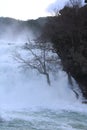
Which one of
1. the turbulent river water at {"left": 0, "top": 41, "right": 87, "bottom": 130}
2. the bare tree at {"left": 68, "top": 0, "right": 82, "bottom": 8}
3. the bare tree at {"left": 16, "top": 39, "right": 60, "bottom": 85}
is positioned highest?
the bare tree at {"left": 68, "top": 0, "right": 82, "bottom": 8}

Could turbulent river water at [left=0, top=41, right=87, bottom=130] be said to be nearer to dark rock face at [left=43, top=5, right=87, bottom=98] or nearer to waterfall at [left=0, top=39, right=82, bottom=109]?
waterfall at [left=0, top=39, right=82, bottom=109]

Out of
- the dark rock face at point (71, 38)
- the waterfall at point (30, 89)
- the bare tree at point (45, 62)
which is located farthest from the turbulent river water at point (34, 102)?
the dark rock face at point (71, 38)

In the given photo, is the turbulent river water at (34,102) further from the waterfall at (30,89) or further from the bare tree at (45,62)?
the bare tree at (45,62)

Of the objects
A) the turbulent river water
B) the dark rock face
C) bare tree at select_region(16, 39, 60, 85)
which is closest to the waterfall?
the turbulent river water

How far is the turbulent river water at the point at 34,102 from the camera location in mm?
23922

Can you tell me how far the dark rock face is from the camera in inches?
1281

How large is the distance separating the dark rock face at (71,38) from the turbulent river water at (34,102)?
5.83 feet

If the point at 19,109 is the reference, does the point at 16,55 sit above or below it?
above

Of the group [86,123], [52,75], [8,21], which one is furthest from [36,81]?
[8,21]

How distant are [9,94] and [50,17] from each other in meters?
6.53

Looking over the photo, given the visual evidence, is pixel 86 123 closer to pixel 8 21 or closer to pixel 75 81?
pixel 75 81

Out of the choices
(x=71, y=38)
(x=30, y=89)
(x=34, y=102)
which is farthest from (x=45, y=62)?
(x=34, y=102)

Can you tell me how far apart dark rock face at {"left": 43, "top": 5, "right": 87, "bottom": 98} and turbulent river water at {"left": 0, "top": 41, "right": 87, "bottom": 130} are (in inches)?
69.9

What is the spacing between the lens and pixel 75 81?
34.2m
